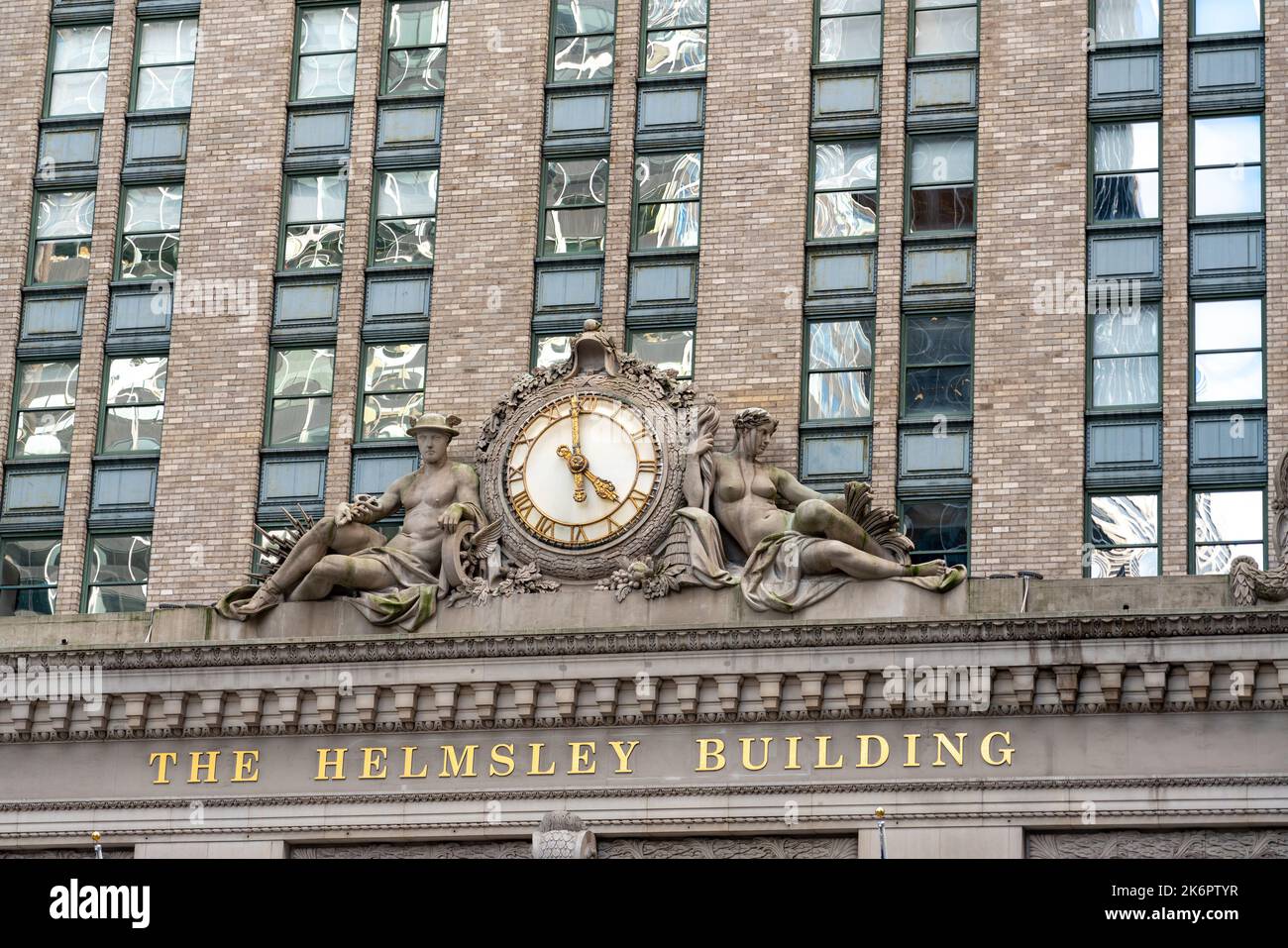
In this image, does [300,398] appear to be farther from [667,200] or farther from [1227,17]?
[1227,17]

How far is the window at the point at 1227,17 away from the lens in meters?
38.4

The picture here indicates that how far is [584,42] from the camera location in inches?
1592

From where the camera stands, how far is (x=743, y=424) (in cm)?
Result: 3678

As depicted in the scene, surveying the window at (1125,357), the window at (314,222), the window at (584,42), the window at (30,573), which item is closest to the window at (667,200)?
the window at (584,42)

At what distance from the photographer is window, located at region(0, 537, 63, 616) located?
130 feet

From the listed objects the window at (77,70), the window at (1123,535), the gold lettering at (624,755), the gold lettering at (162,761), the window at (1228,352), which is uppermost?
the window at (77,70)

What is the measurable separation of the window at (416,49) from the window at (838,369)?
A: 21.1 feet

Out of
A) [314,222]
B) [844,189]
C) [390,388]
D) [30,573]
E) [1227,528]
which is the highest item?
[844,189]

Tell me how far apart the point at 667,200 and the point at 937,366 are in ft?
14.0

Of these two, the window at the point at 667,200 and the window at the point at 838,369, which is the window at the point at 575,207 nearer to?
the window at the point at 667,200

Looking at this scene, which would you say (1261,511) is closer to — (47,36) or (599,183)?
(599,183)

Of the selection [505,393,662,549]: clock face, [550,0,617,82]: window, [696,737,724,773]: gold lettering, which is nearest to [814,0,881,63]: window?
[550,0,617,82]: window

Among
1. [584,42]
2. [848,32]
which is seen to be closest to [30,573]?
[584,42]
